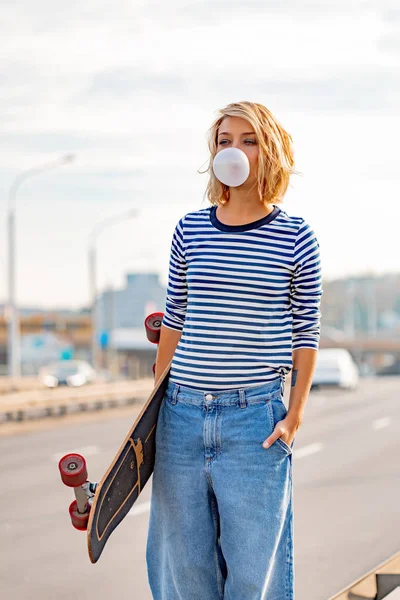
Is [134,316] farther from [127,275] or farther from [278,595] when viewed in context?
[278,595]

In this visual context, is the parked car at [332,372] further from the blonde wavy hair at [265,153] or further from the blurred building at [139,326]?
the blonde wavy hair at [265,153]

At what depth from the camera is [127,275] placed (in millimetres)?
145625

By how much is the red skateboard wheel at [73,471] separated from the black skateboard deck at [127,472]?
65 mm

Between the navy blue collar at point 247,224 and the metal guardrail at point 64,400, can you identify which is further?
the metal guardrail at point 64,400

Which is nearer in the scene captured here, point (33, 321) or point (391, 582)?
point (391, 582)

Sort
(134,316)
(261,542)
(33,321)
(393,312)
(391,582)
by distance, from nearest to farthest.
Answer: (261,542) < (391,582) < (33,321) < (134,316) < (393,312)

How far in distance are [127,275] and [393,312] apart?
178 feet

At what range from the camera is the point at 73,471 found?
3.31m

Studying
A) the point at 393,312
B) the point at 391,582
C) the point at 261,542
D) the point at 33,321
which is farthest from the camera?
the point at 393,312

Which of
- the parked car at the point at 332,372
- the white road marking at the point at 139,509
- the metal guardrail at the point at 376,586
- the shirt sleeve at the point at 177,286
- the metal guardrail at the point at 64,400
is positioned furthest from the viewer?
the parked car at the point at 332,372

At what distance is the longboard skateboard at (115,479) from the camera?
3.26 meters

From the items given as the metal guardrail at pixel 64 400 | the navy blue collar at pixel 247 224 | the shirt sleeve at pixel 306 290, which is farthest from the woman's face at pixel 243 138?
the metal guardrail at pixel 64 400

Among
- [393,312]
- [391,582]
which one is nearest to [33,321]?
[393,312]

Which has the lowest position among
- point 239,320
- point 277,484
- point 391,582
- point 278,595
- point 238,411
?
point 391,582
